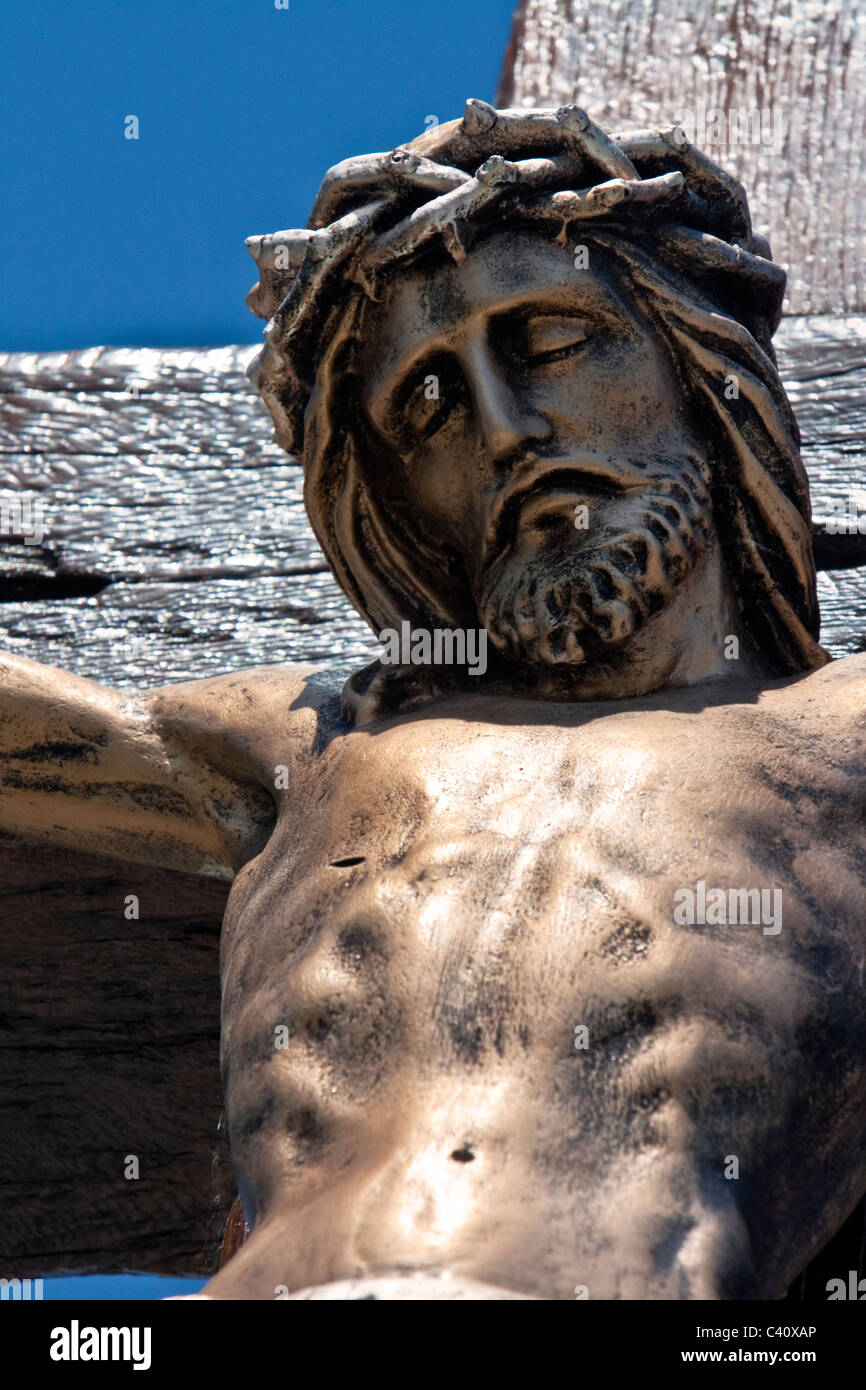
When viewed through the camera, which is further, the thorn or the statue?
the thorn

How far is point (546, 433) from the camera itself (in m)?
2.57

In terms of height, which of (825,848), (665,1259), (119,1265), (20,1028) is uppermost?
(825,848)

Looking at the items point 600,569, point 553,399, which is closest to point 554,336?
point 553,399

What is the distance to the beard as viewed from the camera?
8.19ft

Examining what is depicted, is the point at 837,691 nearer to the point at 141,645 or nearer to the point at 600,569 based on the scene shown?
the point at 600,569

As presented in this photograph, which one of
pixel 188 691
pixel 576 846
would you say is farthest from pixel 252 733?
pixel 576 846

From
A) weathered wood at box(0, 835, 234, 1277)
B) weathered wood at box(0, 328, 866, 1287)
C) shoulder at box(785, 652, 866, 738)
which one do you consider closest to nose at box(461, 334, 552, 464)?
shoulder at box(785, 652, 866, 738)

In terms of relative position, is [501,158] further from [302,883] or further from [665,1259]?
[665,1259]

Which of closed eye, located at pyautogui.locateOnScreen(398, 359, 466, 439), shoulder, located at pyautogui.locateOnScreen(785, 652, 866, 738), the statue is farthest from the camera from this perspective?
closed eye, located at pyautogui.locateOnScreen(398, 359, 466, 439)

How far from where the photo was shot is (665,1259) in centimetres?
192

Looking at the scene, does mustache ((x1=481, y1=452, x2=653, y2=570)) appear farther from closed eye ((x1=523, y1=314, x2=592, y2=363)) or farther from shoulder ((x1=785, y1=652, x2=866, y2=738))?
shoulder ((x1=785, y1=652, x2=866, y2=738))

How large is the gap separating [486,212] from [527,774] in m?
0.70

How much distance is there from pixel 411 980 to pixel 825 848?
1.54ft

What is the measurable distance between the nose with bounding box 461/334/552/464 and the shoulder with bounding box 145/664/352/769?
0.38 m
